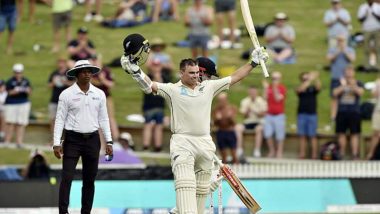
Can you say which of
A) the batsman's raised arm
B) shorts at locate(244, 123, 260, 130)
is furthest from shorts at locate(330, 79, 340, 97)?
the batsman's raised arm

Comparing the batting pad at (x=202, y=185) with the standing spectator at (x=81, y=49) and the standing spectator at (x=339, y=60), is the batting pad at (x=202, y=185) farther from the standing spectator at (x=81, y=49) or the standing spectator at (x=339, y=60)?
the standing spectator at (x=339, y=60)

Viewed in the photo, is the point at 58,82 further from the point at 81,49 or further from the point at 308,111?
the point at 308,111

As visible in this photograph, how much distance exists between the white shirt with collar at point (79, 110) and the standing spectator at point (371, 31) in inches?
518

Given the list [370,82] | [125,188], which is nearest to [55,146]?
[125,188]

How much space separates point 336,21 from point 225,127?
210 inches

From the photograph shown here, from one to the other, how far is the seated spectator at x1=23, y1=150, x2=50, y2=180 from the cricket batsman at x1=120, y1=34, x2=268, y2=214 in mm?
7475

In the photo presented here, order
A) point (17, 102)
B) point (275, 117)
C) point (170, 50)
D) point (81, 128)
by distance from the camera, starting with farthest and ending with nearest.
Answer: point (170, 50), point (275, 117), point (17, 102), point (81, 128)

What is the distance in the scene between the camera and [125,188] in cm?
2320

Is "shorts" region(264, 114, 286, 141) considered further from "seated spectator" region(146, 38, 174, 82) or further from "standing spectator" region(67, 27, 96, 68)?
"standing spectator" region(67, 27, 96, 68)

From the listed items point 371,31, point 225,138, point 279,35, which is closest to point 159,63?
point 225,138

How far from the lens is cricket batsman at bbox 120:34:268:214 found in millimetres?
16516

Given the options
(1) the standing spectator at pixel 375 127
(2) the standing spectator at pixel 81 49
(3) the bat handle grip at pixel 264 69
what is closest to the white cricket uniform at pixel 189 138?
(3) the bat handle grip at pixel 264 69

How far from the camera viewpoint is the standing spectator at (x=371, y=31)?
29.8 meters

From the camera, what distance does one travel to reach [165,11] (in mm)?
33969
